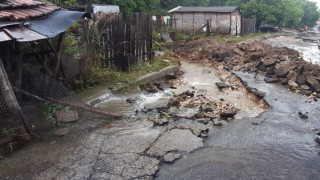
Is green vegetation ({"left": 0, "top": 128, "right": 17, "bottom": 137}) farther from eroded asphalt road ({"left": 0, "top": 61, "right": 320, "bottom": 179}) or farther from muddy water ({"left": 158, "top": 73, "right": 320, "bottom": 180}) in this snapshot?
muddy water ({"left": 158, "top": 73, "right": 320, "bottom": 180})

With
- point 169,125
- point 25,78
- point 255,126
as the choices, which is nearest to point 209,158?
point 169,125

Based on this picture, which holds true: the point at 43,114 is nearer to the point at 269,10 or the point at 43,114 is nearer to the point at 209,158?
the point at 209,158

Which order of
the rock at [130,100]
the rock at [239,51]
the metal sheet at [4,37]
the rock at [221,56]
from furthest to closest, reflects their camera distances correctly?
the rock at [239,51], the rock at [221,56], the rock at [130,100], the metal sheet at [4,37]

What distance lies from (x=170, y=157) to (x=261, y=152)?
1634mm

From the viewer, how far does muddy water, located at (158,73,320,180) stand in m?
3.95

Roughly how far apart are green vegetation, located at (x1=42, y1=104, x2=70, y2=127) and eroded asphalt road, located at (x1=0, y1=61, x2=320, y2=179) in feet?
2.84

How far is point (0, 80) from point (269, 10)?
108 feet

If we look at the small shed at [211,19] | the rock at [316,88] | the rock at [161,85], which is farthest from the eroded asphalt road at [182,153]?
the small shed at [211,19]

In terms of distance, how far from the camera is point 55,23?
5305 millimetres

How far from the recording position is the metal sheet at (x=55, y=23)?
4.87 meters

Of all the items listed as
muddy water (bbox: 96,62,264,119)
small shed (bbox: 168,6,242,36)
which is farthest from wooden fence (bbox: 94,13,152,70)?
small shed (bbox: 168,6,242,36)

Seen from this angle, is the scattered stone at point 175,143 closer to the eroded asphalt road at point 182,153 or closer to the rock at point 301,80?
the eroded asphalt road at point 182,153

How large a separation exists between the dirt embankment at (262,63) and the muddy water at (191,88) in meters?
1.26

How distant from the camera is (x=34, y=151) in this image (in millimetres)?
4414
